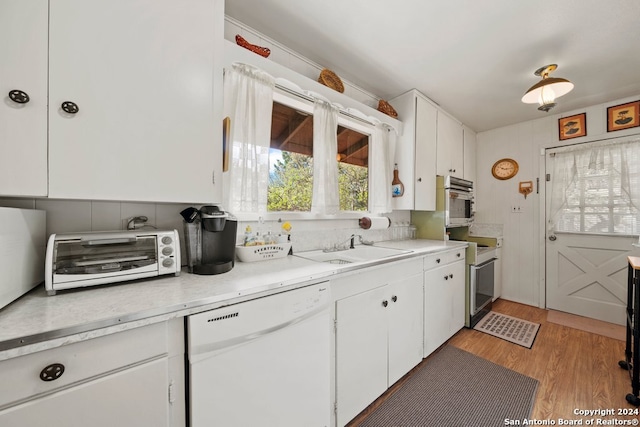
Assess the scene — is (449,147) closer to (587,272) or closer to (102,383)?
(587,272)

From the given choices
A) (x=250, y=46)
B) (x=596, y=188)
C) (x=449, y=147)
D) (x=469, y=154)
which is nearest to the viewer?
(x=250, y=46)

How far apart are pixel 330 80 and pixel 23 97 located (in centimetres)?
171

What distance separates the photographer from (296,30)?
1621 mm

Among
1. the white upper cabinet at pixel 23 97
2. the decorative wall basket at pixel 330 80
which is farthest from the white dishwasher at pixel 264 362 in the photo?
the decorative wall basket at pixel 330 80

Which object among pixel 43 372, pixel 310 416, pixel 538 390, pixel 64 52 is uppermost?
pixel 64 52

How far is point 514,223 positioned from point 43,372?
4.34 metres

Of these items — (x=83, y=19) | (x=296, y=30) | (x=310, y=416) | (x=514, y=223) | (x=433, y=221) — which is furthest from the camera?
Result: (x=514, y=223)

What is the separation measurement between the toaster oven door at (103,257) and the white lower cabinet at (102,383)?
0.34 meters

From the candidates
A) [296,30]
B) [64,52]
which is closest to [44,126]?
[64,52]

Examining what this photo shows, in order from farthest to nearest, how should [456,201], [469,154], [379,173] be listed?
[469,154]
[456,201]
[379,173]

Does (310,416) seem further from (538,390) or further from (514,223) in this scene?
(514,223)

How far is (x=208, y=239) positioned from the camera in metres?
1.15

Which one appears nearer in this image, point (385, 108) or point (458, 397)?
point (458, 397)

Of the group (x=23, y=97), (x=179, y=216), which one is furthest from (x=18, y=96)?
(x=179, y=216)
